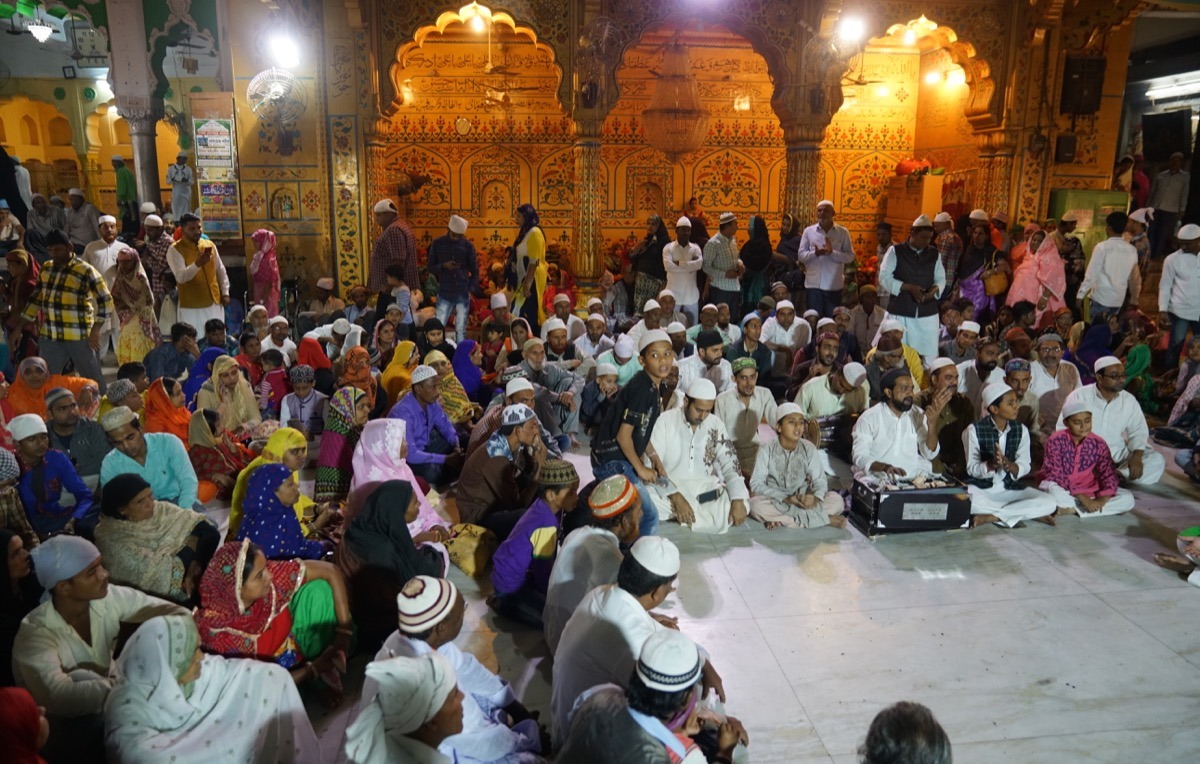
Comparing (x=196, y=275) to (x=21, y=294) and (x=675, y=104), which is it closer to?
(x=21, y=294)

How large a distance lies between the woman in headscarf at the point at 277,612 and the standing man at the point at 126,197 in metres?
13.2

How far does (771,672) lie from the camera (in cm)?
367

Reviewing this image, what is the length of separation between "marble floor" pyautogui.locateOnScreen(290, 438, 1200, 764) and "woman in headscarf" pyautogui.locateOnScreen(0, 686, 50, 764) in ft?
3.40

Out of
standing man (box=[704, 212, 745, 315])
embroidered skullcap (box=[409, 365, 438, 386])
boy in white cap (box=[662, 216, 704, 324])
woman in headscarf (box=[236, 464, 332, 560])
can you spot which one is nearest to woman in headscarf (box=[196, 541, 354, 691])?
woman in headscarf (box=[236, 464, 332, 560])

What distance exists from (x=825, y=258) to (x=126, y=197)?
1222 centimetres

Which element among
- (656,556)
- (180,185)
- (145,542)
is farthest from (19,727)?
(180,185)

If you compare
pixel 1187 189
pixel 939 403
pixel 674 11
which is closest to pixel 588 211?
pixel 674 11

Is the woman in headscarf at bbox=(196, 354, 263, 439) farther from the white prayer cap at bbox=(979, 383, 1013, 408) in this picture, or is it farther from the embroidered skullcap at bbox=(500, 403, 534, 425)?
the white prayer cap at bbox=(979, 383, 1013, 408)

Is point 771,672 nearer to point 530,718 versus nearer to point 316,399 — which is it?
point 530,718

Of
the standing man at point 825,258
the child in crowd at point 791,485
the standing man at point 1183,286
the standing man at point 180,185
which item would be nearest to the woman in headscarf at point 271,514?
the child in crowd at point 791,485

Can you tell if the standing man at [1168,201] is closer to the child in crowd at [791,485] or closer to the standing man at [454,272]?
A: the child in crowd at [791,485]

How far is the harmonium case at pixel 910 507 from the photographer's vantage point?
499cm

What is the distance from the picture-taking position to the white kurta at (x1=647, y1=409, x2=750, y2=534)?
17.2 ft

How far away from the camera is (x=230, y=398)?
601 centimetres
